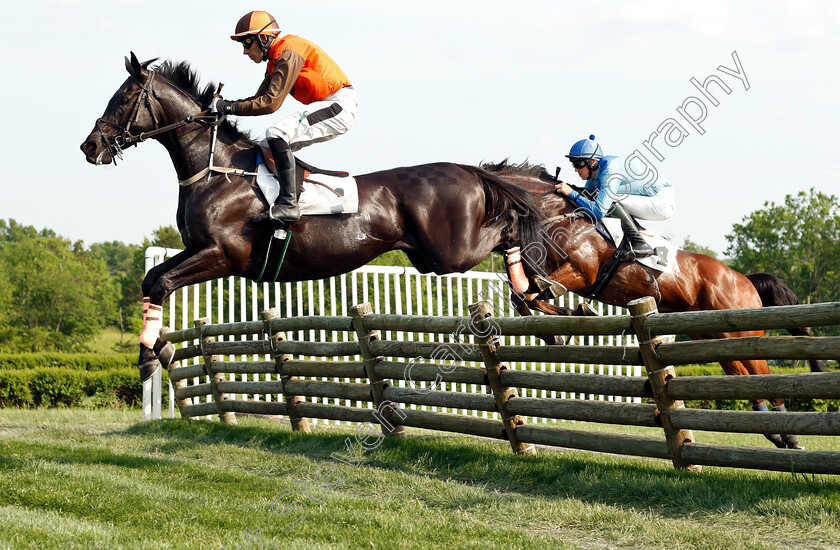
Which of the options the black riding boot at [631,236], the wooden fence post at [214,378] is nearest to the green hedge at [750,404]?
the black riding boot at [631,236]

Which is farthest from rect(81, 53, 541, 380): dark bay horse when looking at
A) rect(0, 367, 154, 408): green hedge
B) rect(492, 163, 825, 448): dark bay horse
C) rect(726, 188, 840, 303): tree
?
rect(726, 188, 840, 303): tree

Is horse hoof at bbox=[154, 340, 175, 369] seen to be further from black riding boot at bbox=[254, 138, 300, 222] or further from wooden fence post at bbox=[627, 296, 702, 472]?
wooden fence post at bbox=[627, 296, 702, 472]

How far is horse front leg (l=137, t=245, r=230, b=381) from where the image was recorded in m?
5.07

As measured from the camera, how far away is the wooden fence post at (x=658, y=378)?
5.19 meters

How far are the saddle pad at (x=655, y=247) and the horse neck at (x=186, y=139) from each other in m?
3.45

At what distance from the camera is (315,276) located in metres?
5.57

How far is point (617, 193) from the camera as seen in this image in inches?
283

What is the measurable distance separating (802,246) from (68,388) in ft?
89.7

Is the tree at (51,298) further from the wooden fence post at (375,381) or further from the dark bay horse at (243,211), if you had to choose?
the dark bay horse at (243,211)

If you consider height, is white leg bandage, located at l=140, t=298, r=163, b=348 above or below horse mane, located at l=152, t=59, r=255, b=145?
below

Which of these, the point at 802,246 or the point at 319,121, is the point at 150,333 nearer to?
the point at 319,121

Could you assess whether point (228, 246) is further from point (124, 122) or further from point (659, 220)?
point (659, 220)

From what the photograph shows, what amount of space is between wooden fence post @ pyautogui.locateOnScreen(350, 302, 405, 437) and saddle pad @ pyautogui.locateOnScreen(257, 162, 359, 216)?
6.24 feet

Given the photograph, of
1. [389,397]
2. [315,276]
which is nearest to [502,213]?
[315,276]
